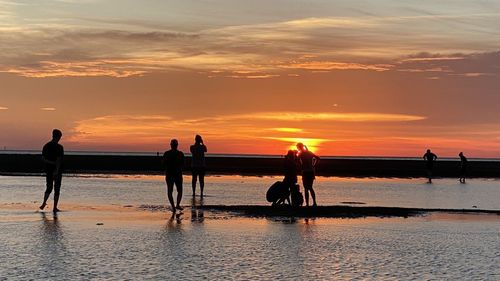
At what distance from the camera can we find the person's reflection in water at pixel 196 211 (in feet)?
64.0

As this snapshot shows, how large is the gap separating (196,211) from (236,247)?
764 centimetres

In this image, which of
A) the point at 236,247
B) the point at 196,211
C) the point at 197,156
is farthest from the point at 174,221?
the point at 197,156

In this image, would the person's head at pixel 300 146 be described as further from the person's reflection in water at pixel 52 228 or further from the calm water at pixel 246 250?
Result: the person's reflection in water at pixel 52 228

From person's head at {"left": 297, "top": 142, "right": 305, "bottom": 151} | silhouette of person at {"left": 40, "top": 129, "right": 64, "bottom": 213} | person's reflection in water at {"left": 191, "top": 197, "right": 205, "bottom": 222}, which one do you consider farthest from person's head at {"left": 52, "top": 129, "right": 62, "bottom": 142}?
person's head at {"left": 297, "top": 142, "right": 305, "bottom": 151}

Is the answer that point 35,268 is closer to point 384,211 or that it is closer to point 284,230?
point 284,230

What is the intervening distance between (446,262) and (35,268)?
6.24 m

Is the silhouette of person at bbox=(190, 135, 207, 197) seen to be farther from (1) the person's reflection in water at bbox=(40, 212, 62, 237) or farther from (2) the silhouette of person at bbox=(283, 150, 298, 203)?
(1) the person's reflection in water at bbox=(40, 212, 62, 237)

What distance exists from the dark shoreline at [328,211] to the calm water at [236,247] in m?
1.07

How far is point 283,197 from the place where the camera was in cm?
2394

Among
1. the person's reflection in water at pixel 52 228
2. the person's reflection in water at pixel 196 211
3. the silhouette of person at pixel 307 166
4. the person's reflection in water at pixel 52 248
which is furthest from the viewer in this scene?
the silhouette of person at pixel 307 166

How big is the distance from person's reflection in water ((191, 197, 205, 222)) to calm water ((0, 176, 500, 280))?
0.07 meters

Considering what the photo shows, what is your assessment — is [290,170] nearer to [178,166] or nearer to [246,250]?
[178,166]

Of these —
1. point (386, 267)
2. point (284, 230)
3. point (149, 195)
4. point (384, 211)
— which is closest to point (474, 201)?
point (384, 211)

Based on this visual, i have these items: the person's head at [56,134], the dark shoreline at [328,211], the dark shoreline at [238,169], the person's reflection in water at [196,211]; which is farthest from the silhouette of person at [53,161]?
the dark shoreline at [238,169]
